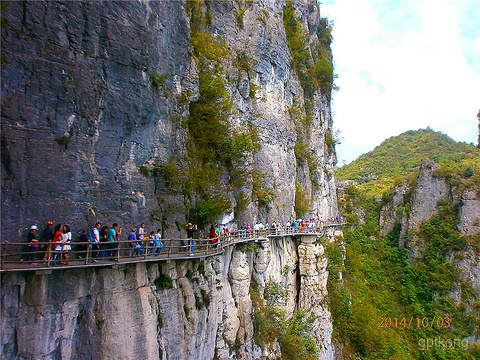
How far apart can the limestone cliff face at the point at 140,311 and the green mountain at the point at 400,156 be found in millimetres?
60004

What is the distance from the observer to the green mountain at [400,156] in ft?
257

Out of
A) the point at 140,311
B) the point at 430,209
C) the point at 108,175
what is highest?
the point at 108,175


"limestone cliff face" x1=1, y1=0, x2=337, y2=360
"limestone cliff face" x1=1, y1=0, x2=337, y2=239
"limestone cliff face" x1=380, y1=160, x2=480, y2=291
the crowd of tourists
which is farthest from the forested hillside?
the crowd of tourists

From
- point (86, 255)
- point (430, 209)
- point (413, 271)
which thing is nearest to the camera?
point (86, 255)

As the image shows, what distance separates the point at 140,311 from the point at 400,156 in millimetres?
99886

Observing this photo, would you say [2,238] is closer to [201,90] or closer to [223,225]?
[223,225]

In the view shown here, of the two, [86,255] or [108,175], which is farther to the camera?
[108,175]

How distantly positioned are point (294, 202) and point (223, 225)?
40.7 feet

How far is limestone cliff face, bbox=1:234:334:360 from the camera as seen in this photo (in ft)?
25.9

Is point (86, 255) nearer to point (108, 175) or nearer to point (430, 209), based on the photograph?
point (108, 175)

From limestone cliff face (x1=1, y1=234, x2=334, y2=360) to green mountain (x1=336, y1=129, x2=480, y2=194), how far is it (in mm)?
60004
